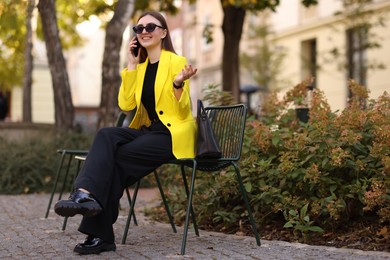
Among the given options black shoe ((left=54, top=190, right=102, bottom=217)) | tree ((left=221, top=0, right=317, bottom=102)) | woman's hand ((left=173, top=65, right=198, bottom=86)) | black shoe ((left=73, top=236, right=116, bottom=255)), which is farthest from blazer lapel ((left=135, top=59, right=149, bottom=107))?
tree ((left=221, top=0, right=317, bottom=102))

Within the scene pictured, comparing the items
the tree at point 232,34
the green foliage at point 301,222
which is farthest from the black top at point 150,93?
the tree at point 232,34

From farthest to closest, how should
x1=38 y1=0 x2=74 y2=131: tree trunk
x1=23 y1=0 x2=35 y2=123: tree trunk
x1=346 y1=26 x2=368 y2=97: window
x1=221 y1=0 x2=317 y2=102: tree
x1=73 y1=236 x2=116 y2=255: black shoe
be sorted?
x1=346 y1=26 x2=368 y2=97: window → x1=23 y1=0 x2=35 y2=123: tree trunk → x1=221 y1=0 x2=317 y2=102: tree → x1=38 y1=0 x2=74 y2=131: tree trunk → x1=73 y1=236 x2=116 y2=255: black shoe

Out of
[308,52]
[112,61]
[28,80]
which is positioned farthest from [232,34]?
[308,52]

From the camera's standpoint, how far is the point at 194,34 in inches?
A: 1682

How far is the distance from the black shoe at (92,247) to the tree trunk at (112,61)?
6.64 metres

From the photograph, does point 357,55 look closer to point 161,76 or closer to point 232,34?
point 232,34

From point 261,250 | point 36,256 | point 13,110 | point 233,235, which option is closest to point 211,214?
point 233,235

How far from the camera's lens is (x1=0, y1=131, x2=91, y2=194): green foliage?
34.8 feet

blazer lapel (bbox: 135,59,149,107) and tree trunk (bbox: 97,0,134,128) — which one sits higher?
tree trunk (bbox: 97,0,134,128)

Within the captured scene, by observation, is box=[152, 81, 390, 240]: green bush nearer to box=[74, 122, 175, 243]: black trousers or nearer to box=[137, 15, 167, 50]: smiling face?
box=[74, 122, 175, 243]: black trousers

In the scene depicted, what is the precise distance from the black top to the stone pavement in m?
0.98

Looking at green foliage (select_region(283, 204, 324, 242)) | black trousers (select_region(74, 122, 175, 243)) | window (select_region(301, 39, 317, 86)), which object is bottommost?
green foliage (select_region(283, 204, 324, 242))

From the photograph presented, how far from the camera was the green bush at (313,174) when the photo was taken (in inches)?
219

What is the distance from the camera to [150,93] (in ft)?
18.2
